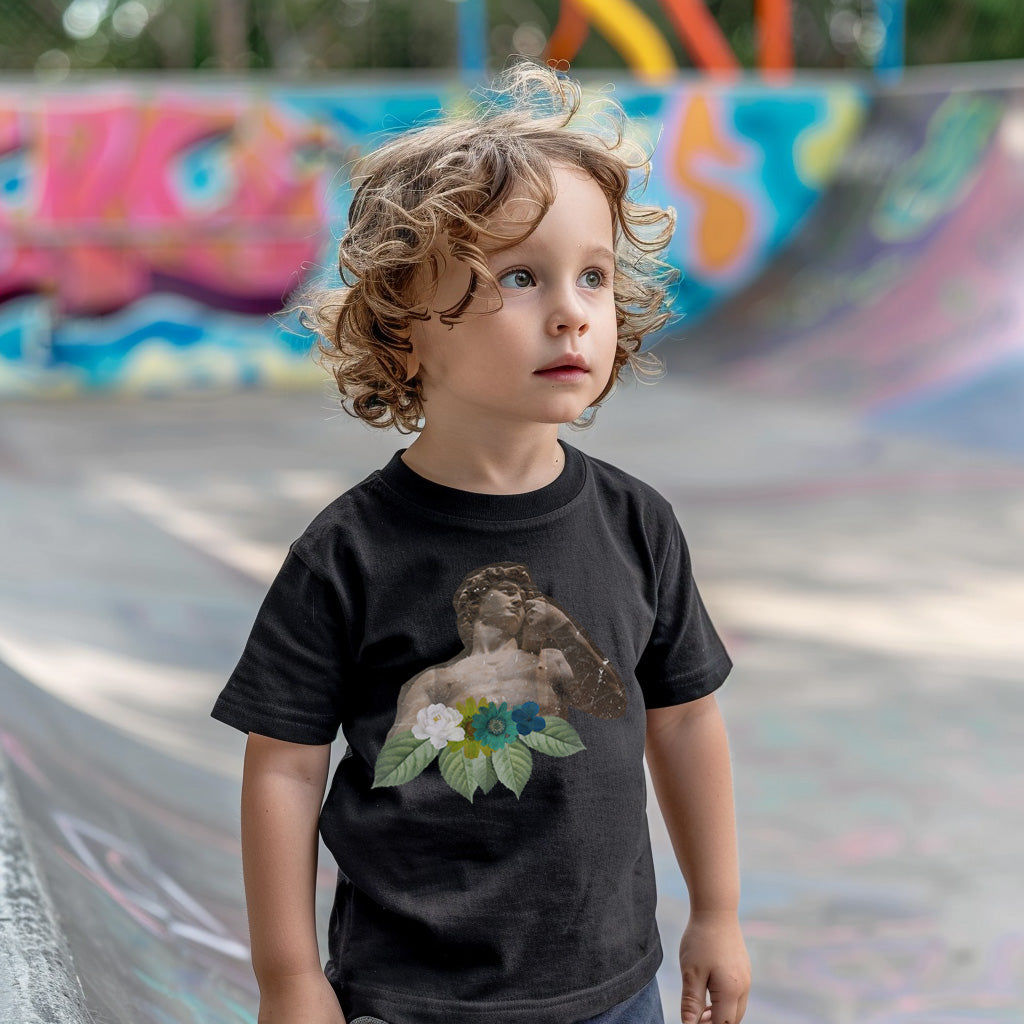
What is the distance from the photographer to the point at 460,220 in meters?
1.37

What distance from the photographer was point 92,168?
442 inches

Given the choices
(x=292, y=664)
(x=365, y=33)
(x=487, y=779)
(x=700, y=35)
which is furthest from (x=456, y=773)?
(x=365, y=33)

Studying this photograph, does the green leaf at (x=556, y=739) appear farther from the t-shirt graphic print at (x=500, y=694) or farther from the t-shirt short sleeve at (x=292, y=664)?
the t-shirt short sleeve at (x=292, y=664)

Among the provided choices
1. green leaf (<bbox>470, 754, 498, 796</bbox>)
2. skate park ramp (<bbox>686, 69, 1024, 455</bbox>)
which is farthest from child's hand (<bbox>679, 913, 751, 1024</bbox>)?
skate park ramp (<bbox>686, 69, 1024, 455</bbox>)

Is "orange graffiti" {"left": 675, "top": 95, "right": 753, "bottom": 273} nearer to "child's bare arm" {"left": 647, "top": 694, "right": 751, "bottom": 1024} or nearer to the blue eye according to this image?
"child's bare arm" {"left": 647, "top": 694, "right": 751, "bottom": 1024}

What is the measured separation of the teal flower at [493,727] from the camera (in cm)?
139

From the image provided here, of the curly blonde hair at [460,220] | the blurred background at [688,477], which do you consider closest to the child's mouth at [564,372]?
the curly blonde hair at [460,220]

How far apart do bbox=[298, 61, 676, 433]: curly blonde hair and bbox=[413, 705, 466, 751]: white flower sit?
368 millimetres

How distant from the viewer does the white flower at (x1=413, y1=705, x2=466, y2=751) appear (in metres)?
1.38

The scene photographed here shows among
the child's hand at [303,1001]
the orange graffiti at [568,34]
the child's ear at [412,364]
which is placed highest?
the orange graffiti at [568,34]

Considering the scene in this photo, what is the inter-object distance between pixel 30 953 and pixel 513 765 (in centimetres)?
60

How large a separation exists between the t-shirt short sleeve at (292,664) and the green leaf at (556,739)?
0.71ft

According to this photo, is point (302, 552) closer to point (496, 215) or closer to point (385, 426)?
point (385, 426)

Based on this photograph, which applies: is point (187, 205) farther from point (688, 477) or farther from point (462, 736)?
point (462, 736)
